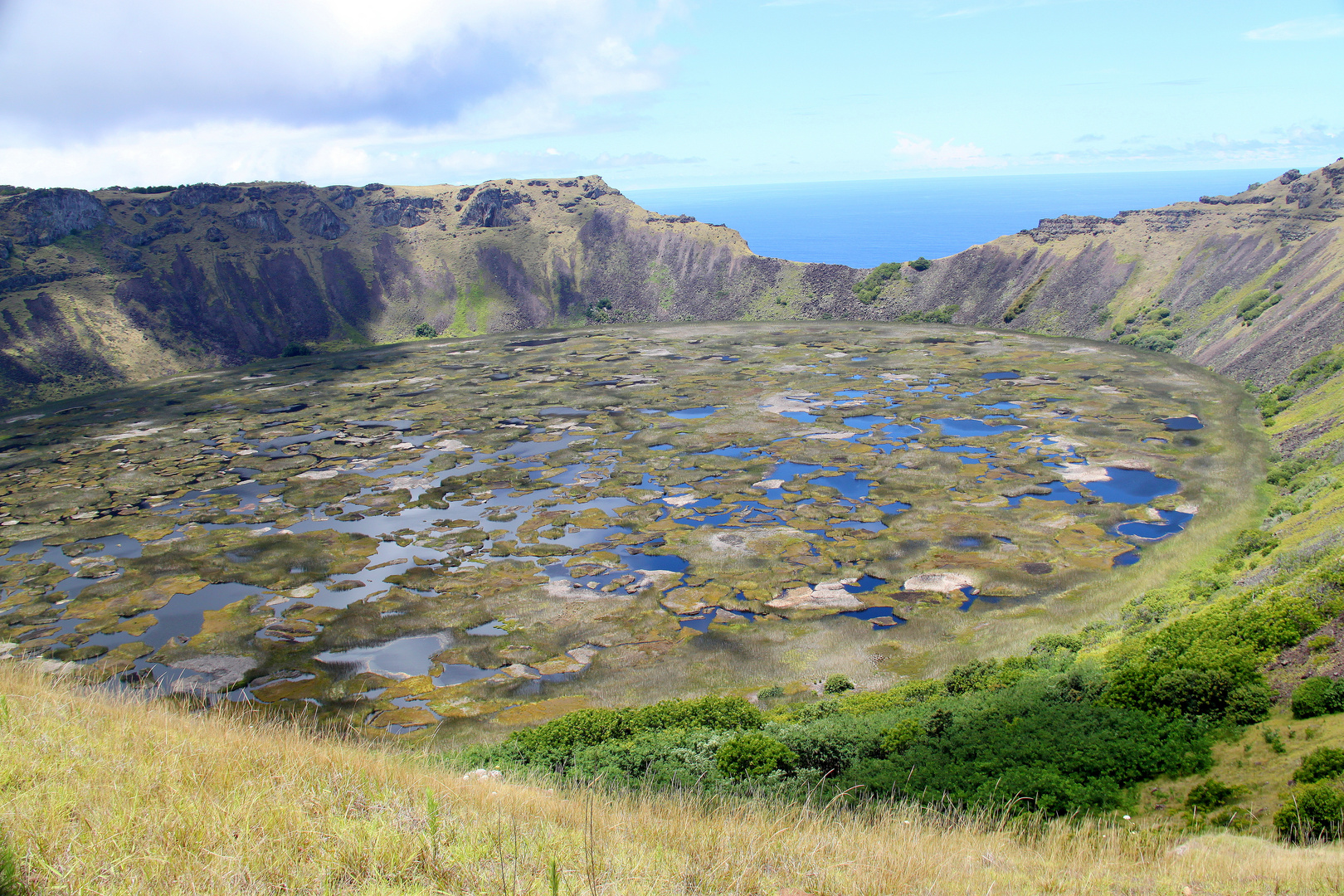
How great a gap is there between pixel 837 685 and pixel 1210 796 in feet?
54.0

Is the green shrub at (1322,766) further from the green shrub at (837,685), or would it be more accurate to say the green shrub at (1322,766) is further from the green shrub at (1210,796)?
the green shrub at (837,685)

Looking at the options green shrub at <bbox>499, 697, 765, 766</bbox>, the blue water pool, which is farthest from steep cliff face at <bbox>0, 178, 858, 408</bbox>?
green shrub at <bbox>499, 697, 765, 766</bbox>

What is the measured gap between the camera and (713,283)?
167 meters

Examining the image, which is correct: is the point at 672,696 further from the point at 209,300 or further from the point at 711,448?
the point at 209,300

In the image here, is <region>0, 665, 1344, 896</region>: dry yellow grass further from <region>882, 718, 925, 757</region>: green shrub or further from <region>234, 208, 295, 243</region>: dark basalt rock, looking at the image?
<region>234, 208, 295, 243</region>: dark basalt rock

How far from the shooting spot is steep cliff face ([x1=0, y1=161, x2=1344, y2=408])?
11094 centimetres

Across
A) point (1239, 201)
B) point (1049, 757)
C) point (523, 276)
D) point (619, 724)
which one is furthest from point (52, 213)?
point (1239, 201)

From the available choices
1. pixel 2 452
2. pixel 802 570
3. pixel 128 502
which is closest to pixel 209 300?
pixel 2 452

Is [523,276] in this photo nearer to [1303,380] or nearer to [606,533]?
[606,533]

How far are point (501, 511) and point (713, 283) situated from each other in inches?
4643

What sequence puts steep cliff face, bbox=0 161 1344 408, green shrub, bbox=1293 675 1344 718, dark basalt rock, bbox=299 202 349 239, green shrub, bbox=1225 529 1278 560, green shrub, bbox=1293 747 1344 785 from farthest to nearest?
dark basalt rock, bbox=299 202 349 239 → steep cliff face, bbox=0 161 1344 408 → green shrub, bbox=1225 529 1278 560 → green shrub, bbox=1293 675 1344 718 → green shrub, bbox=1293 747 1344 785

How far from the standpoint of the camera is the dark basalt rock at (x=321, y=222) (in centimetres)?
17462

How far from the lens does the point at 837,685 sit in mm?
34312

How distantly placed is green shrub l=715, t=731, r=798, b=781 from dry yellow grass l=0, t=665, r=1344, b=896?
862cm
